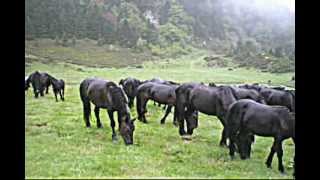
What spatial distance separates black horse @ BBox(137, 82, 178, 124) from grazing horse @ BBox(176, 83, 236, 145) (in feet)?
6.37

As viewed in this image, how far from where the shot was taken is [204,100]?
43.0 feet

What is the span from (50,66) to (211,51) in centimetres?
2892

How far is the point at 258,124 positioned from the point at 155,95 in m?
6.97

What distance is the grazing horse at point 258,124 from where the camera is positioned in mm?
9719

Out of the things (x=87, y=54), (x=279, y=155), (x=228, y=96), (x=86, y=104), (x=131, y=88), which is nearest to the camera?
(x=279, y=155)

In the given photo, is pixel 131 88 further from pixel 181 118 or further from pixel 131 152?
pixel 131 152

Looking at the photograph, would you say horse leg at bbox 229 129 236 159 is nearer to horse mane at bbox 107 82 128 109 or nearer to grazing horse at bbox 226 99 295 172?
grazing horse at bbox 226 99 295 172

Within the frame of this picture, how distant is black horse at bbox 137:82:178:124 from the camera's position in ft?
53.1

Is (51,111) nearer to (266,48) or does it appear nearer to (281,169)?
(281,169)

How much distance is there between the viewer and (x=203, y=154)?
11.0 m

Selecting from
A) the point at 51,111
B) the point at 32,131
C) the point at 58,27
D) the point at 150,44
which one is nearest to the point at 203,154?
the point at 32,131

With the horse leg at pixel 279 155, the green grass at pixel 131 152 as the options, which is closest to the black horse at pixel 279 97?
the green grass at pixel 131 152

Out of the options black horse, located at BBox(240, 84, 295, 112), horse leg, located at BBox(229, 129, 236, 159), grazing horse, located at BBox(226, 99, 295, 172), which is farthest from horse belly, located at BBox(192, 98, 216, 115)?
black horse, located at BBox(240, 84, 295, 112)

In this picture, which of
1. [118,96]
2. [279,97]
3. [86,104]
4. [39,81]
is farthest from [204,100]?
[39,81]
